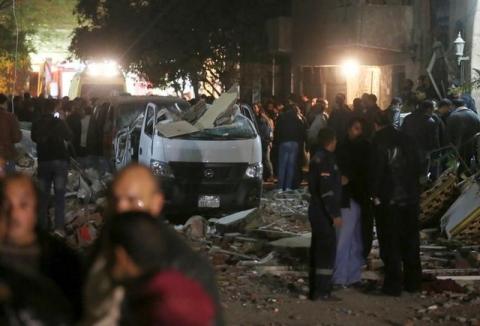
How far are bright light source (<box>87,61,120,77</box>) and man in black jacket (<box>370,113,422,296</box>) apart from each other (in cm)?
2666

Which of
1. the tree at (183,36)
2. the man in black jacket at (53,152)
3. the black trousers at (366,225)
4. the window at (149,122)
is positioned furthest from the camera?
the tree at (183,36)

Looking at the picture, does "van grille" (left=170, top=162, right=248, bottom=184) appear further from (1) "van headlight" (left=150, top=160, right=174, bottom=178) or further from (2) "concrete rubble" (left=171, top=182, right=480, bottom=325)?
(2) "concrete rubble" (left=171, top=182, right=480, bottom=325)

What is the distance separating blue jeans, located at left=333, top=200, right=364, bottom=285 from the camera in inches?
396

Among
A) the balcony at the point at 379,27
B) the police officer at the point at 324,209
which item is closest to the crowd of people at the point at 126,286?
the police officer at the point at 324,209

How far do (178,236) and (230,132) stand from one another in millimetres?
11802

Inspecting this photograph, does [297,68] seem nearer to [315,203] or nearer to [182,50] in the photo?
[182,50]

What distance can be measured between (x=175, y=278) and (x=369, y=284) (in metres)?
7.41

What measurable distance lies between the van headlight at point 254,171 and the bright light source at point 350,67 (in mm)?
12496

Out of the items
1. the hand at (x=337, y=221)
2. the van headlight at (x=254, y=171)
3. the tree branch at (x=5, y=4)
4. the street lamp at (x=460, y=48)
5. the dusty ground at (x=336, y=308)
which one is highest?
the tree branch at (x=5, y=4)

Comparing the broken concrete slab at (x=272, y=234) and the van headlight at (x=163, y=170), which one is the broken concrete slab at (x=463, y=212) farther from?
the van headlight at (x=163, y=170)

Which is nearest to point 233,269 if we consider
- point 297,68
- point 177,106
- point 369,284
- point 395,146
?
point 369,284

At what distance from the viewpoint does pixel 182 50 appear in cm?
3303

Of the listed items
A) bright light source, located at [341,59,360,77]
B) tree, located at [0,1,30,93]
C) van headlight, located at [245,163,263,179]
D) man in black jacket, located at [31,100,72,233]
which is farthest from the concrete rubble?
tree, located at [0,1,30,93]

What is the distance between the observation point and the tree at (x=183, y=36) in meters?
32.5
